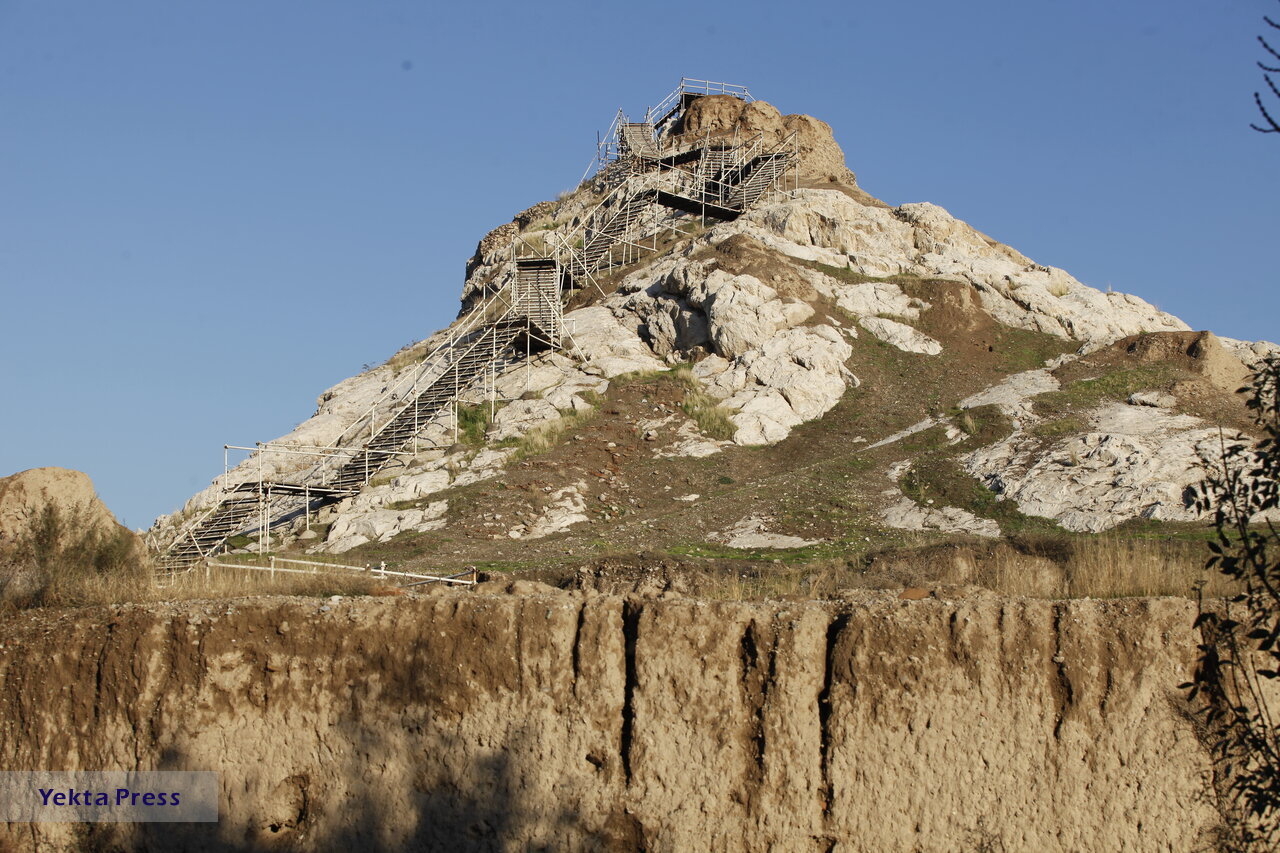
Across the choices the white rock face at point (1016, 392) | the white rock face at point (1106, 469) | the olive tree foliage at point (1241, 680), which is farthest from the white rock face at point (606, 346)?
the olive tree foliage at point (1241, 680)

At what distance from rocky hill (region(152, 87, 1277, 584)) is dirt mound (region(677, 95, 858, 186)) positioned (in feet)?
14.0

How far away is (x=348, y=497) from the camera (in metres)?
34.2

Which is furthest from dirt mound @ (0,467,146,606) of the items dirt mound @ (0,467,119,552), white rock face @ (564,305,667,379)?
white rock face @ (564,305,667,379)

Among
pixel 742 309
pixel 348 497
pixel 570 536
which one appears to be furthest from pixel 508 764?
pixel 742 309

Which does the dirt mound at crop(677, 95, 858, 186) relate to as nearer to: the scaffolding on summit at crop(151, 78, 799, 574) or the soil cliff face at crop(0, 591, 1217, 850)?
the scaffolding on summit at crop(151, 78, 799, 574)

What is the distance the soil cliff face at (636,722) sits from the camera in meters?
12.1

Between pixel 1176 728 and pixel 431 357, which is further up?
pixel 431 357

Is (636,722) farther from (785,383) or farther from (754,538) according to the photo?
(785,383)

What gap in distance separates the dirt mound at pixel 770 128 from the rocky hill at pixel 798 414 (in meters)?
4.25

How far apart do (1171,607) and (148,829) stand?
1057 centimetres

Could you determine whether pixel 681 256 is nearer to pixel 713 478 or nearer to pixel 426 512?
pixel 713 478

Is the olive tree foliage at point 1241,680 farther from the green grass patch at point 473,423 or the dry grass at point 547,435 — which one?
the green grass patch at point 473,423

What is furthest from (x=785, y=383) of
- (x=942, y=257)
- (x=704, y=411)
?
(x=942, y=257)

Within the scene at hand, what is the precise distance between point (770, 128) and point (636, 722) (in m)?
49.4
